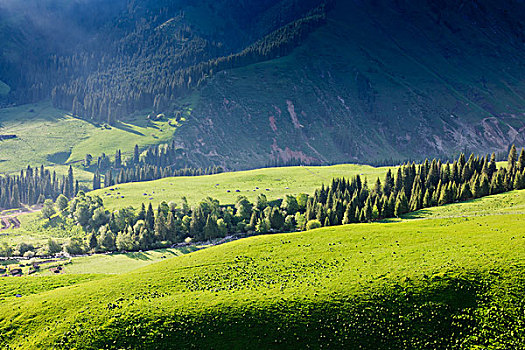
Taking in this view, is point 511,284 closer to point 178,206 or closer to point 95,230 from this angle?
point 178,206

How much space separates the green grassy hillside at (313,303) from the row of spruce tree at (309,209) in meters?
58.0

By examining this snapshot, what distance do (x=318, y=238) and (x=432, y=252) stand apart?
2262 centimetres

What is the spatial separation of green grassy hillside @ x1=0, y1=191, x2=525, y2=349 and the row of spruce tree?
58.0m

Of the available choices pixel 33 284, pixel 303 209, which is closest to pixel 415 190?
pixel 303 209

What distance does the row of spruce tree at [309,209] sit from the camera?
13138cm

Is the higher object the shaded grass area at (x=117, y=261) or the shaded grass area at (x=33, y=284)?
the shaded grass area at (x=33, y=284)

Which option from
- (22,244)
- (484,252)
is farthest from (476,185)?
(22,244)

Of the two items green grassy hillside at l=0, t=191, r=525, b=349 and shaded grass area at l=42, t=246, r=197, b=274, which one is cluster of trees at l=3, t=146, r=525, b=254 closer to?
shaded grass area at l=42, t=246, r=197, b=274

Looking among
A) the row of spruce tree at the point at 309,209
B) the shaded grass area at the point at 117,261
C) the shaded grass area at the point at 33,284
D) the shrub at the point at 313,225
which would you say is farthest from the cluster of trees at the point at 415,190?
the shaded grass area at the point at 33,284

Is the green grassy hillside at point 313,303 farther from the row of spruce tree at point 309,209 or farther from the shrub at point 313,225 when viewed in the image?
the shrub at point 313,225

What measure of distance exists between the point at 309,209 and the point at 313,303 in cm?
9370

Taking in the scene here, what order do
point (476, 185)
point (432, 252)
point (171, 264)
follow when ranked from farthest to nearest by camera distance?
point (476, 185)
point (171, 264)
point (432, 252)

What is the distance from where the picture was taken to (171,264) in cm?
7931

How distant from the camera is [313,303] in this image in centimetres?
6053
